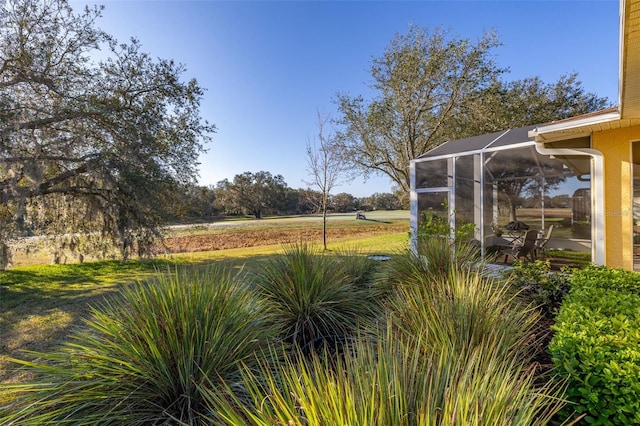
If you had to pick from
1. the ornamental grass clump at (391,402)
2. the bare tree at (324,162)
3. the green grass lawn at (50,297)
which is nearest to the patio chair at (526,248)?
the green grass lawn at (50,297)

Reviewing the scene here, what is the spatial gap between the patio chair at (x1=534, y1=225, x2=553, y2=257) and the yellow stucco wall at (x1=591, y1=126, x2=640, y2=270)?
2.08 meters

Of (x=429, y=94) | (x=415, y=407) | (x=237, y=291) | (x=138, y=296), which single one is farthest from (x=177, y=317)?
(x=429, y=94)

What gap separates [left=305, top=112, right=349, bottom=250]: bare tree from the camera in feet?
41.1

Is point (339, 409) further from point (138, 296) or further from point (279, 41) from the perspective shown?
point (279, 41)

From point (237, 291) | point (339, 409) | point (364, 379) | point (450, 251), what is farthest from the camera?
point (450, 251)

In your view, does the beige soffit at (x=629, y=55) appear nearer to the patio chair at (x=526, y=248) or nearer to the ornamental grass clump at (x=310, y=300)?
the ornamental grass clump at (x=310, y=300)

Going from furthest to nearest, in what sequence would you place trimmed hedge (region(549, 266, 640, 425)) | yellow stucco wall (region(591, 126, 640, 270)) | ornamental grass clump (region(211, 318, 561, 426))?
yellow stucco wall (region(591, 126, 640, 270)), trimmed hedge (region(549, 266, 640, 425)), ornamental grass clump (region(211, 318, 561, 426))

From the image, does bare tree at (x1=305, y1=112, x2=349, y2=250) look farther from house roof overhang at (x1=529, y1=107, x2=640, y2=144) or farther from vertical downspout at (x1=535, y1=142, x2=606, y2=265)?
vertical downspout at (x1=535, y1=142, x2=606, y2=265)

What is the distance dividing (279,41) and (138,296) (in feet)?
35.0

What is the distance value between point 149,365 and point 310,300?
1.77 metres

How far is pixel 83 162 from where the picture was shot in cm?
660

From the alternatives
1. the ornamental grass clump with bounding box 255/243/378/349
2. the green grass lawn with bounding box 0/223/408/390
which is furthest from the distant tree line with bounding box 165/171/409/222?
the ornamental grass clump with bounding box 255/243/378/349

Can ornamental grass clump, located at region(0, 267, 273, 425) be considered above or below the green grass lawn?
above

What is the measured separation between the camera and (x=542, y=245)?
707 centimetres
